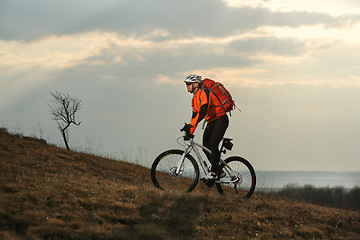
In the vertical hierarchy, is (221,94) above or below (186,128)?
above

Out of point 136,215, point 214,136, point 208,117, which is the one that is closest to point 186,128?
point 208,117

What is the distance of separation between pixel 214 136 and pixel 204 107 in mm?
891

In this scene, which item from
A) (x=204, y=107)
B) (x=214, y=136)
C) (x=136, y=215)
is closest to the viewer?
(x=136, y=215)

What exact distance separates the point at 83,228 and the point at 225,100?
488cm

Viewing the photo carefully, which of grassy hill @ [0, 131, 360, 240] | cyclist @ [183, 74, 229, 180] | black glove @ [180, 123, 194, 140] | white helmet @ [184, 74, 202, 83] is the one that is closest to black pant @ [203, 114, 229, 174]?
cyclist @ [183, 74, 229, 180]

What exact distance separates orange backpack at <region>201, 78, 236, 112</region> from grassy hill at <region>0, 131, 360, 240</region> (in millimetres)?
2513

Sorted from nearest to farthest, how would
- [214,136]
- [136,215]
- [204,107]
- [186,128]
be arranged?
[136,215] < [204,107] < [186,128] < [214,136]

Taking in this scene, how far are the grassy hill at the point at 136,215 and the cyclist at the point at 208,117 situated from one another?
1.16 metres

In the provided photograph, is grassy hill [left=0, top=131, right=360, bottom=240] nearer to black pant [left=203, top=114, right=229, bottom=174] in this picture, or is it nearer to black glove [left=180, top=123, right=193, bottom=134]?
black pant [left=203, top=114, right=229, bottom=174]

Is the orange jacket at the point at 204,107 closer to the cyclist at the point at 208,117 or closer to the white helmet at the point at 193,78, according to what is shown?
the cyclist at the point at 208,117

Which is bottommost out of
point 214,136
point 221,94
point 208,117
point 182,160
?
point 182,160

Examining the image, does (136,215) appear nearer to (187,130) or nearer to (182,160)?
(182,160)

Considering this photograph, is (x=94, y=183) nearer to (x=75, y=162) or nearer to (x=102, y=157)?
(x=75, y=162)

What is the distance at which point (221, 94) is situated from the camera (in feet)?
35.6
